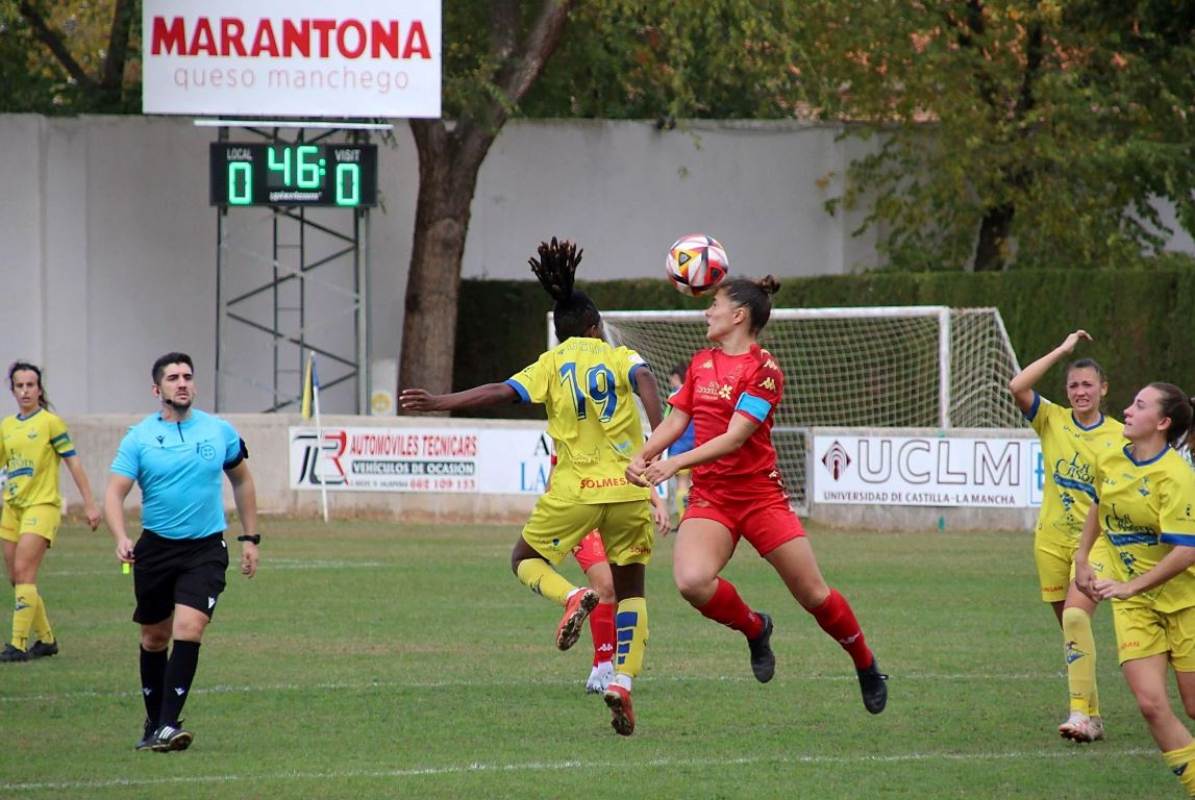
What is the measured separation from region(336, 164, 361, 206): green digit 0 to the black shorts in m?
16.6

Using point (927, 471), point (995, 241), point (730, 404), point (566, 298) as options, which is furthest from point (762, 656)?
point (995, 241)

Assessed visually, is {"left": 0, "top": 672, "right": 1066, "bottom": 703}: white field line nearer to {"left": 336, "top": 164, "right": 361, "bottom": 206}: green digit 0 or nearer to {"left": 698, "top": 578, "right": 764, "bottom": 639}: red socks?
{"left": 698, "top": 578, "right": 764, "bottom": 639}: red socks

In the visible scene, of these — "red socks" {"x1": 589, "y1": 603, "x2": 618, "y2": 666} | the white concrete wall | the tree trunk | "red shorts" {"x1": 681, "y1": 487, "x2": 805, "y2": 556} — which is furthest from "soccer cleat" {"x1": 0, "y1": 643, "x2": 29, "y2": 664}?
the tree trunk

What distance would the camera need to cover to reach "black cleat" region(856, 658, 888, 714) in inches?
375

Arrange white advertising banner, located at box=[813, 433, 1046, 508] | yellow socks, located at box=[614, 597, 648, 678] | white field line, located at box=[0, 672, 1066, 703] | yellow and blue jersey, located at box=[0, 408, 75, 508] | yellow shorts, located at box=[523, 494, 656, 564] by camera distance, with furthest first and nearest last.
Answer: white advertising banner, located at box=[813, 433, 1046, 508] < yellow and blue jersey, located at box=[0, 408, 75, 508] < white field line, located at box=[0, 672, 1066, 703] < yellow shorts, located at box=[523, 494, 656, 564] < yellow socks, located at box=[614, 597, 648, 678]

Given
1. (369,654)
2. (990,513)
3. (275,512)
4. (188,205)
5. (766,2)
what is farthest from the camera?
(188,205)

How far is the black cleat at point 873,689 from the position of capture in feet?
31.2

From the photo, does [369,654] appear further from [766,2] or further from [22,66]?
[22,66]

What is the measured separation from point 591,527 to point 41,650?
486 cm

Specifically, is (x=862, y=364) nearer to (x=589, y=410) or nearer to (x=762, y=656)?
(x=589, y=410)

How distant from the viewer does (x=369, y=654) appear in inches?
505

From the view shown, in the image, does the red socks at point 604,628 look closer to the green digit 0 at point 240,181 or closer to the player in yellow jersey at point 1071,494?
the player in yellow jersey at point 1071,494

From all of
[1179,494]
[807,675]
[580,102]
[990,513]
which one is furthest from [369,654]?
[580,102]

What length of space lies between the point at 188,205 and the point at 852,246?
39.8 feet
